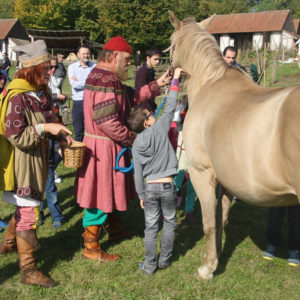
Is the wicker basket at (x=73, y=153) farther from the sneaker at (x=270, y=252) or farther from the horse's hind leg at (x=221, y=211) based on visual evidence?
the sneaker at (x=270, y=252)

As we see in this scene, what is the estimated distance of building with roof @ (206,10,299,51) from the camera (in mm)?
40844

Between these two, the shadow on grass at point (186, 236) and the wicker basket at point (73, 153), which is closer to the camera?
the wicker basket at point (73, 153)

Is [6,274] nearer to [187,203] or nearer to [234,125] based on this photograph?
[187,203]

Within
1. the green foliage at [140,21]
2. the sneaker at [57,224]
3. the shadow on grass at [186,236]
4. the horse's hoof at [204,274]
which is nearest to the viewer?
the horse's hoof at [204,274]

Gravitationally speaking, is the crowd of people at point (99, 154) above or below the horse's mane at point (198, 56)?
below

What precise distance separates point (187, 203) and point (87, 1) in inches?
1987

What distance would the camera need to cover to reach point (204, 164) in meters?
3.11

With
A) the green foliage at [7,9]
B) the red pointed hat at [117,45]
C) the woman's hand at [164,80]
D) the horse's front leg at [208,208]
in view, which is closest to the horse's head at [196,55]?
the woman's hand at [164,80]

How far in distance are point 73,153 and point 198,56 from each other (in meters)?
1.54

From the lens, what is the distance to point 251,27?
41.6 m

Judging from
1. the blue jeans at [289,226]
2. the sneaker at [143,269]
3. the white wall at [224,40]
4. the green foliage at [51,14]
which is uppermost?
the green foliage at [51,14]

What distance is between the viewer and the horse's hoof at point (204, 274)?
3.30 metres

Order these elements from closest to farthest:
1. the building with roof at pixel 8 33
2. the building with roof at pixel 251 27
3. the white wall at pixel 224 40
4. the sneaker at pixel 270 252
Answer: the sneaker at pixel 270 252, the building with roof at pixel 251 27, the white wall at pixel 224 40, the building with roof at pixel 8 33

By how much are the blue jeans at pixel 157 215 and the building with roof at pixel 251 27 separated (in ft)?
134
